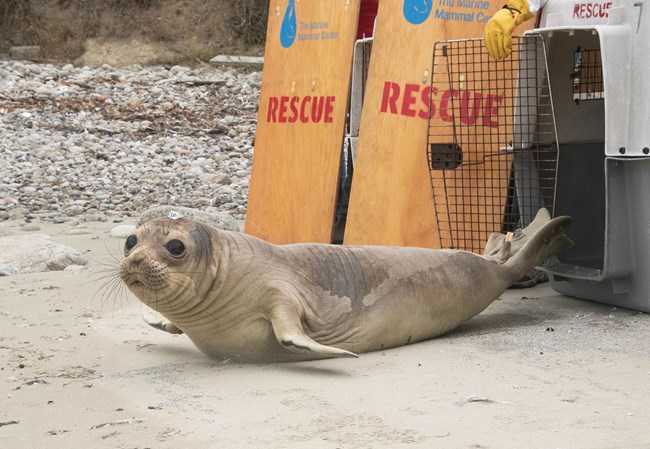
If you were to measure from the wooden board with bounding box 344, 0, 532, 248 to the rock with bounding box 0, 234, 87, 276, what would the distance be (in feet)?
5.78

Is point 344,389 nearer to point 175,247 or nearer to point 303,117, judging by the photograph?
point 175,247

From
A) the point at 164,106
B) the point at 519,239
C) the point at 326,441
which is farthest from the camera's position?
the point at 164,106

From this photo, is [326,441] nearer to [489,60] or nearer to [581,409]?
[581,409]

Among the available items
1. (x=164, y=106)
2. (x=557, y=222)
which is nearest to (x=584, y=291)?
(x=557, y=222)

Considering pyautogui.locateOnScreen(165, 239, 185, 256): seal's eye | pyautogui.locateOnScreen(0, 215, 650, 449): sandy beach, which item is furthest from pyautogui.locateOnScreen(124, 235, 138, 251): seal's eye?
pyautogui.locateOnScreen(0, 215, 650, 449): sandy beach

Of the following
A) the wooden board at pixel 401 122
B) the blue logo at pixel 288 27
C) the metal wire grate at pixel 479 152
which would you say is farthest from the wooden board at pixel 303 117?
the metal wire grate at pixel 479 152

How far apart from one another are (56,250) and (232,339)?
2.70 meters

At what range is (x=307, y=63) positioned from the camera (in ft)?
21.8

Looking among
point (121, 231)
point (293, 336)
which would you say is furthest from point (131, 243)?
point (121, 231)

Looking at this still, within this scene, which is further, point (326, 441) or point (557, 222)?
point (557, 222)

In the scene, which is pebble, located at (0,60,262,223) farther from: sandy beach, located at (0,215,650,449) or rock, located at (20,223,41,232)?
sandy beach, located at (0,215,650,449)

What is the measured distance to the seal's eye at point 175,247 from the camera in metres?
4.23

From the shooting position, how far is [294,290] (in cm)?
445

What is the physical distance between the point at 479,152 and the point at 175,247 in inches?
83.2
